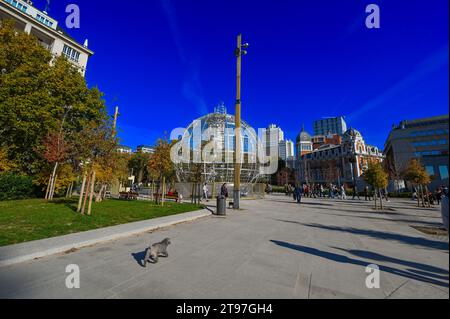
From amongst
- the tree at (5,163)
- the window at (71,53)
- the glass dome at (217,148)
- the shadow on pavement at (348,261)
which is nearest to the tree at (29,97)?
the tree at (5,163)

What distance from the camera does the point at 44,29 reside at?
3653cm

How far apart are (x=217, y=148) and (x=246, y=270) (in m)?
30.8

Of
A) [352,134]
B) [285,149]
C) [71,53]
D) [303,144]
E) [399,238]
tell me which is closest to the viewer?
[399,238]

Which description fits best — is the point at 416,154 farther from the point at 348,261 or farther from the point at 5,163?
the point at 5,163

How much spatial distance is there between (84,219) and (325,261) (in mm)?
9579

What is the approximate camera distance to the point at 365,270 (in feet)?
14.6

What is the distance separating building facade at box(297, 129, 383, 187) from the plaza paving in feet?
244

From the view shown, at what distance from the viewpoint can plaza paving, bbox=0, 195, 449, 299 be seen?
3525 mm

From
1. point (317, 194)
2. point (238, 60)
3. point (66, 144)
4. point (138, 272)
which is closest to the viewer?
point (138, 272)

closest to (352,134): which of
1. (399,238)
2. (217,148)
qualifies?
(217,148)

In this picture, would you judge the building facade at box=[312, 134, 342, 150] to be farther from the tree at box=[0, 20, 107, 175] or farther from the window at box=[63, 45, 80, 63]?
the tree at box=[0, 20, 107, 175]
